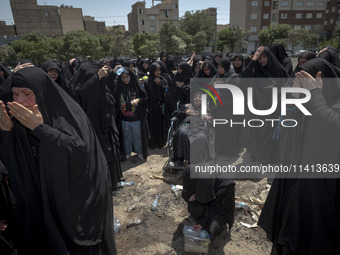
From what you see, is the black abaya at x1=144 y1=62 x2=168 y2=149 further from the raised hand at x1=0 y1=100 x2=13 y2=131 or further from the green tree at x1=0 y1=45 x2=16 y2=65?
the green tree at x1=0 y1=45 x2=16 y2=65

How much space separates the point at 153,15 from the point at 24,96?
5696 cm

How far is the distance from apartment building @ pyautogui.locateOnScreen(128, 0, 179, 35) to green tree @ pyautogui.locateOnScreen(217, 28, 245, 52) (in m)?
15.2

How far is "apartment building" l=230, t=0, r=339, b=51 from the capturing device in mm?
46938

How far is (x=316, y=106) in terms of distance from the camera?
1.63m

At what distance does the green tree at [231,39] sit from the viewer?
4156cm

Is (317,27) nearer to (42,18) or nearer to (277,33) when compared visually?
(277,33)

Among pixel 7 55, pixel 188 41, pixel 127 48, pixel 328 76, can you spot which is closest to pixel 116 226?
pixel 328 76

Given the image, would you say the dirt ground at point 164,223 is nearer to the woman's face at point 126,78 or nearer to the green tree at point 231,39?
the woman's face at point 126,78

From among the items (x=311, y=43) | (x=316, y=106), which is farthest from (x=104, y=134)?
(x=311, y=43)

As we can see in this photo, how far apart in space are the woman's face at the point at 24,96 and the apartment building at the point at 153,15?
182 ft

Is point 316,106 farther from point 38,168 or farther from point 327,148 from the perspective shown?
point 38,168

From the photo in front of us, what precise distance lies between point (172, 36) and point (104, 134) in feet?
92.9

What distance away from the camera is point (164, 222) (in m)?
3.27

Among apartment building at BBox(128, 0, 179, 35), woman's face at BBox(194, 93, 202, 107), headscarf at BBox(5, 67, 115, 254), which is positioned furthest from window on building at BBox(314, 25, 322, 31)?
headscarf at BBox(5, 67, 115, 254)
